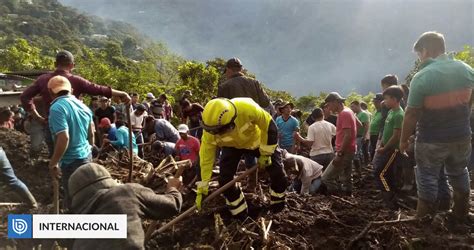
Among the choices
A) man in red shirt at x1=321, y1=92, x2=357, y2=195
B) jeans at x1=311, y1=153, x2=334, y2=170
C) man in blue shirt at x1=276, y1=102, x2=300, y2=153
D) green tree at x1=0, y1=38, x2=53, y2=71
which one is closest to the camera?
man in red shirt at x1=321, y1=92, x2=357, y2=195

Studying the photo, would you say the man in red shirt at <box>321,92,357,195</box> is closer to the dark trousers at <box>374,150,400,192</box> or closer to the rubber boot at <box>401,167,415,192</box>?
the dark trousers at <box>374,150,400,192</box>

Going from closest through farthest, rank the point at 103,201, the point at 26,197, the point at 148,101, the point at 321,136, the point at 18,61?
the point at 103,201 < the point at 26,197 < the point at 321,136 < the point at 148,101 < the point at 18,61

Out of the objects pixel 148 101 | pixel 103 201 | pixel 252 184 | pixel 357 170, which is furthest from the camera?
pixel 148 101

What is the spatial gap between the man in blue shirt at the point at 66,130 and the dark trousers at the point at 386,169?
362cm

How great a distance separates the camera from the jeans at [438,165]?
137 inches

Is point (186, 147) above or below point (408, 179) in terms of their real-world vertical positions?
above

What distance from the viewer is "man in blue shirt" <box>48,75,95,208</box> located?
3406 millimetres

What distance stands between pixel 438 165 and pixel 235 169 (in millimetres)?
2014

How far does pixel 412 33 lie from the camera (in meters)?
137

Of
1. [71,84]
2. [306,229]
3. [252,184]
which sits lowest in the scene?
[306,229]

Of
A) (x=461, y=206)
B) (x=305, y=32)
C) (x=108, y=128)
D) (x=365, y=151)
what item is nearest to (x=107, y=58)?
(x=108, y=128)

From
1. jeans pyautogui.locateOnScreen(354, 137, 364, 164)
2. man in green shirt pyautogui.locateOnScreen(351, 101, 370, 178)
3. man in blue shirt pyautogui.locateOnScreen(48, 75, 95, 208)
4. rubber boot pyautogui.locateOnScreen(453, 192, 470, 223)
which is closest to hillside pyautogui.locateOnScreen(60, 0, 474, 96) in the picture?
man in green shirt pyautogui.locateOnScreen(351, 101, 370, 178)

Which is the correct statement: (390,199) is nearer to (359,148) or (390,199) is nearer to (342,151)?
(342,151)

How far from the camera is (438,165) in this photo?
3508 millimetres
